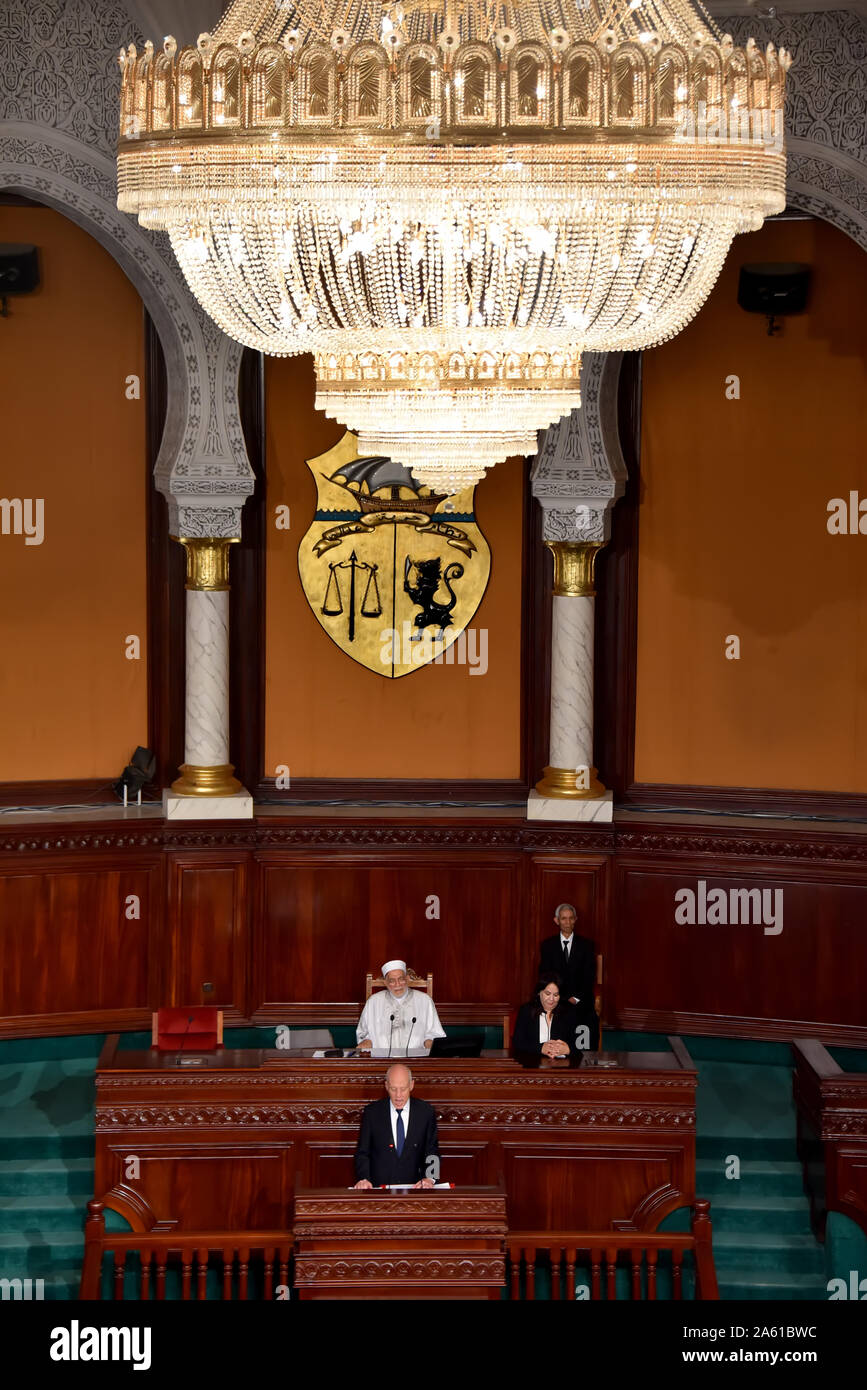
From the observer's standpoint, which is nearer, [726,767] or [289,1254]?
[289,1254]

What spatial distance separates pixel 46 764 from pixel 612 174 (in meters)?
7.59

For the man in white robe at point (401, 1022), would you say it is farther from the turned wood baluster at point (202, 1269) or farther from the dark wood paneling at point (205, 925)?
the dark wood paneling at point (205, 925)

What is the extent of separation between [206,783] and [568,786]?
6.93 ft

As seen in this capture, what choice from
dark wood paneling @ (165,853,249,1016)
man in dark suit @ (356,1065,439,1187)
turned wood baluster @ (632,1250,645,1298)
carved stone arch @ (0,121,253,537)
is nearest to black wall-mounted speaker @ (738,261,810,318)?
carved stone arch @ (0,121,253,537)

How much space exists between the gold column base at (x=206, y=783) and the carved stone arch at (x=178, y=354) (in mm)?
1374

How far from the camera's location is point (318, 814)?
11.1m

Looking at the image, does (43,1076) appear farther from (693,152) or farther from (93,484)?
(693,152)

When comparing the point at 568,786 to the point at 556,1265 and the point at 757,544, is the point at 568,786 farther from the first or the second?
the point at 556,1265

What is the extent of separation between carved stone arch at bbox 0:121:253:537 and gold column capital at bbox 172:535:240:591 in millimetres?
54

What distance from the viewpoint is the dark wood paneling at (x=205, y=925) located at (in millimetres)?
10781

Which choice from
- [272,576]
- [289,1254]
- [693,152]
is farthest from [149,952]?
[693,152]

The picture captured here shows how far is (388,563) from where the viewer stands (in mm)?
11336

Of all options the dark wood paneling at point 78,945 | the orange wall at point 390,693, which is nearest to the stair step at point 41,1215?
the dark wood paneling at point 78,945

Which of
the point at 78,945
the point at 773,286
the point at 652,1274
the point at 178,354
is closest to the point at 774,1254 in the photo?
the point at 652,1274
